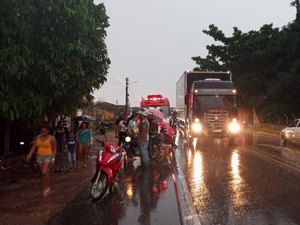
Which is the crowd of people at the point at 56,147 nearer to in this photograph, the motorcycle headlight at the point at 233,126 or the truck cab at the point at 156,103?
the motorcycle headlight at the point at 233,126

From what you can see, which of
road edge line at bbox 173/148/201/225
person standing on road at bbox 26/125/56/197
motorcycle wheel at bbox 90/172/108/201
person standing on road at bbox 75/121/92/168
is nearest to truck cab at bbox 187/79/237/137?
person standing on road at bbox 75/121/92/168

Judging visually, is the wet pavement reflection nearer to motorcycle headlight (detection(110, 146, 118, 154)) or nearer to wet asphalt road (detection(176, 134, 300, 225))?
wet asphalt road (detection(176, 134, 300, 225))

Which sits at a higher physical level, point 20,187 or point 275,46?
point 275,46

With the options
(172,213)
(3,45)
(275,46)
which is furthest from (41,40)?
(275,46)

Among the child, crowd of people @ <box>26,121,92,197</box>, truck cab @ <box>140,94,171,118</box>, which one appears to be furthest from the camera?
truck cab @ <box>140,94,171,118</box>

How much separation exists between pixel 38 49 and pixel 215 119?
12.6 metres

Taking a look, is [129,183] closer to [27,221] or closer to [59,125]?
[27,221]

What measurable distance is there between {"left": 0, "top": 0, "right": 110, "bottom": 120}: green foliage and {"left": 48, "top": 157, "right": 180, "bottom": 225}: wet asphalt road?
117 inches

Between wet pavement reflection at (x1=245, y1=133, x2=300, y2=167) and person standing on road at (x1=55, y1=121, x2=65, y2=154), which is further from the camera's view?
person standing on road at (x1=55, y1=121, x2=65, y2=154)

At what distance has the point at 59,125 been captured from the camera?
1881 cm

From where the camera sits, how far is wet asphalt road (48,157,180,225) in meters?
7.38

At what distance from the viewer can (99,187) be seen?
9.21m

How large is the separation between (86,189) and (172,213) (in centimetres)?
327

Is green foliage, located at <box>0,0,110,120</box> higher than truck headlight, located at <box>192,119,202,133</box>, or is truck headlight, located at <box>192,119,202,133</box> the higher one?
green foliage, located at <box>0,0,110,120</box>
